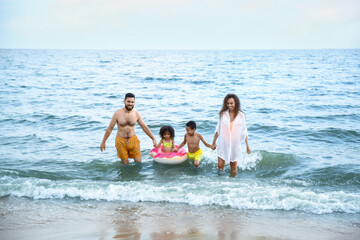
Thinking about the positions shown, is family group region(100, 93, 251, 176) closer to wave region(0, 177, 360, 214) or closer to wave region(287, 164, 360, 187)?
wave region(0, 177, 360, 214)

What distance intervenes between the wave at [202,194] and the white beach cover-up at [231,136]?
22.1 inches

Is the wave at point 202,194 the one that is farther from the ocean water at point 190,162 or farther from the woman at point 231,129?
the woman at point 231,129

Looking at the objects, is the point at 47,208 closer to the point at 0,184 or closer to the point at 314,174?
the point at 0,184

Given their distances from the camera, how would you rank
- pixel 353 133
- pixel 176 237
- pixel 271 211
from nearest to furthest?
pixel 176 237 → pixel 271 211 → pixel 353 133

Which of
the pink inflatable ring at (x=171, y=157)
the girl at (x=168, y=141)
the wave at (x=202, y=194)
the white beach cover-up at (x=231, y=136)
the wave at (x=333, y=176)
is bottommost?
the wave at (x=333, y=176)

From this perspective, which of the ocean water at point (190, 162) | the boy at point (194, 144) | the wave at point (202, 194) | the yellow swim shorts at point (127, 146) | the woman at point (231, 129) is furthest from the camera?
the boy at point (194, 144)

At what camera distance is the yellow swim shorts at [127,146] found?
25.7 ft

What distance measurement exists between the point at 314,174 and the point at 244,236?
388 cm

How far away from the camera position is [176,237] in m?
4.53

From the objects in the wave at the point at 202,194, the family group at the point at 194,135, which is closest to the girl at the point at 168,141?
the family group at the point at 194,135

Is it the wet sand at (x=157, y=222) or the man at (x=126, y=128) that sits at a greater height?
the man at (x=126, y=128)

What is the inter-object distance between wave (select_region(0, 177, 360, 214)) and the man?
1.12 metres

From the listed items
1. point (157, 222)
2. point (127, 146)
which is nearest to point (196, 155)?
point (127, 146)

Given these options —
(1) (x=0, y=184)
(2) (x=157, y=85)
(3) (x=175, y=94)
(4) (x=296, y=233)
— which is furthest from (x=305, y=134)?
(2) (x=157, y=85)
